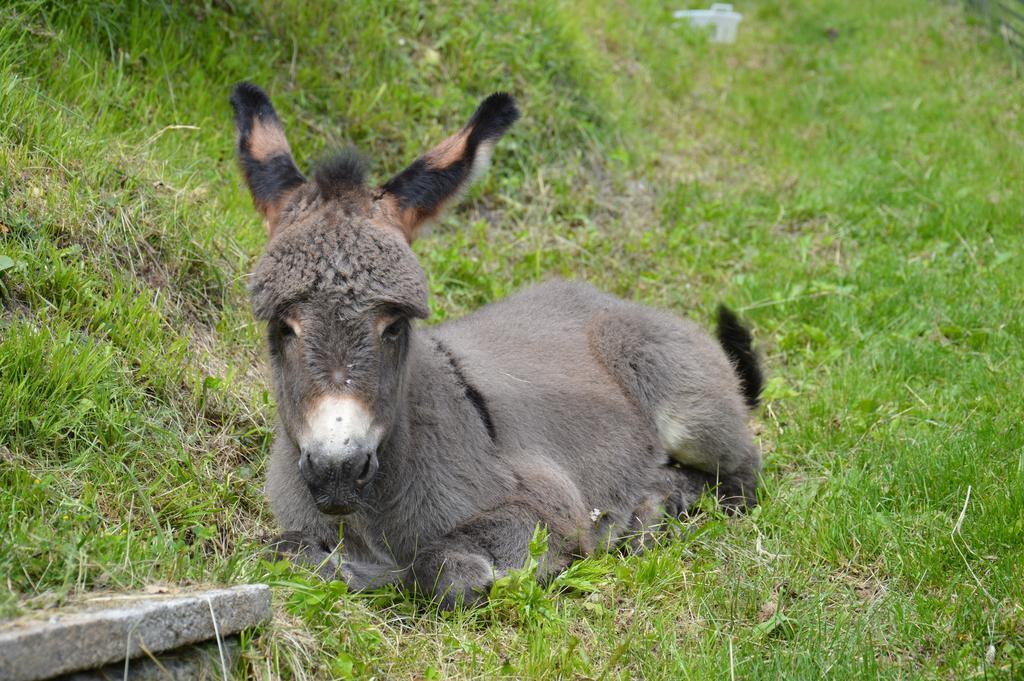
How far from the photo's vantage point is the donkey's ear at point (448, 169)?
4.34m

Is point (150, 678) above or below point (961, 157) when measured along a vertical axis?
above

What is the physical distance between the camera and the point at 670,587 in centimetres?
439

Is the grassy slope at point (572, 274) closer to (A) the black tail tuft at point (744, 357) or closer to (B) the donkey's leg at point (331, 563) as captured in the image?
(B) the donkey's leg at point (331, 563)

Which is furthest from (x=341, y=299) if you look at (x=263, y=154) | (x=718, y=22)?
(x=718, y=22)

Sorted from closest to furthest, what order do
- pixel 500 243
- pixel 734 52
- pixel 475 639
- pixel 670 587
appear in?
pixel 475 639
pixel 670 587
pixel 500 243
pixel 734 52

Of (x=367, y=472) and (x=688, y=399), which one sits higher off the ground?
(x=367, y=472)

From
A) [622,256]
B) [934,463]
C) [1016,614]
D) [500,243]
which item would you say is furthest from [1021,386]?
[500,243]

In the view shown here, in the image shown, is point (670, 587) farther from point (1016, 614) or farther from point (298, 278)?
point (298, 278)

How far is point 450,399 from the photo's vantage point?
15.7 feet

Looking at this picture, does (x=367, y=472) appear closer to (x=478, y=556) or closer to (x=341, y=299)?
(x=341, y=299)

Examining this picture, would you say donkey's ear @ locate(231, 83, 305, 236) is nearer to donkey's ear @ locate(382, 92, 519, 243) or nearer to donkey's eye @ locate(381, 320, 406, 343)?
donkey's ear @ locate(382, 92, 519, 243)

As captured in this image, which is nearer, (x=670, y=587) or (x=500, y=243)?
(x=670, y=587)

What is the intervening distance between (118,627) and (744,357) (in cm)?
417

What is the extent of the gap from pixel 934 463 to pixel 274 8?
18.9 ft
